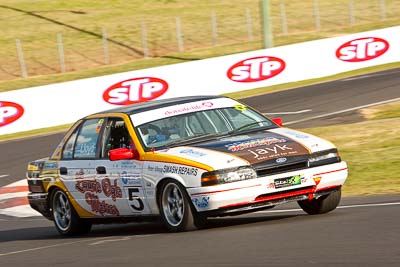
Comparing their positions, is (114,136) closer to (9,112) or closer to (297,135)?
(297,135)

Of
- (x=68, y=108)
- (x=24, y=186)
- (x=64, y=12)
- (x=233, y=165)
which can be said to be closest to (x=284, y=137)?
(x=233, y=165)

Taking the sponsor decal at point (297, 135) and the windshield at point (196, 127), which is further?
the windshield at point (196, 127)

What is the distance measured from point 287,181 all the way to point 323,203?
863mm

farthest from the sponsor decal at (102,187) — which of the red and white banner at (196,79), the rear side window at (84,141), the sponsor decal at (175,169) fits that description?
the red and white banner at (196,79)

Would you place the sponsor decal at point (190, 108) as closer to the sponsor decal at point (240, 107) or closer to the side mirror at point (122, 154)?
the sponsor decal at point (240, 107)

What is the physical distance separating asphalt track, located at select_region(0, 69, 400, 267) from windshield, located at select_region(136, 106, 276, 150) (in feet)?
3.11

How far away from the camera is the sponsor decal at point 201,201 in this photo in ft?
32.8

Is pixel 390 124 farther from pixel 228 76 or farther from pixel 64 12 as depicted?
pixel 64 12

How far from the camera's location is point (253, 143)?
10414 mm

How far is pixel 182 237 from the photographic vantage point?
9.99 meters

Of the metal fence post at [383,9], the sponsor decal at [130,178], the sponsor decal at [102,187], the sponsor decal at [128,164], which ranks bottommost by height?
the sponsor decal at [102,187]

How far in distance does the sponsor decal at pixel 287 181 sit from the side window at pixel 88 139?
2406 mm

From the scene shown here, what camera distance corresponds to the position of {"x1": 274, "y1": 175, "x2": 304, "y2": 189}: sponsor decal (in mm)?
10133

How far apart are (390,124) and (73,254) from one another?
10565 millimetres
